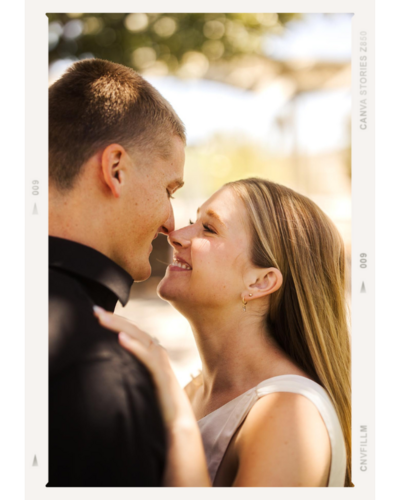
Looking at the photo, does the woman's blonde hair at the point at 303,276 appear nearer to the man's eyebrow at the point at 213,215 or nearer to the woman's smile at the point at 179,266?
the man's eyebrow at the point at 213,215

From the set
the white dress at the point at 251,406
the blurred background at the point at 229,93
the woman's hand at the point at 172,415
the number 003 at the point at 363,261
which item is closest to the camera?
the woman's hand at the point at 172,415

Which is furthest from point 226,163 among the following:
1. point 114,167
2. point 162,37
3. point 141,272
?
point 114,167

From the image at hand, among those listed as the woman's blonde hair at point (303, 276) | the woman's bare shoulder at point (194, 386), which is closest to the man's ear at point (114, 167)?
the woman's blonde hair at point (303, 276)

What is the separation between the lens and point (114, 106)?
1.62 m

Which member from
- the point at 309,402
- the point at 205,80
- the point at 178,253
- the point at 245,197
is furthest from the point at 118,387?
the point at 205,80

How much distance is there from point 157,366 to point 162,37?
3.20 metres

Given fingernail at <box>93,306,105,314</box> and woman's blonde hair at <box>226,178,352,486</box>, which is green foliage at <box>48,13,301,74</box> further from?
fingernail at <box>93,306,105,314</box>

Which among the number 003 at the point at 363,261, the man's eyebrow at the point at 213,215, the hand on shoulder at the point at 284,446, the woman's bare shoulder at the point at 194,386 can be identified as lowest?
the woman's bare shoulder at the point at 194,386

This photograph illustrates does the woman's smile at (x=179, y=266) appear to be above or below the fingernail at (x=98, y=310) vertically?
above

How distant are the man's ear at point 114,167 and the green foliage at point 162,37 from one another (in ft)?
6.70

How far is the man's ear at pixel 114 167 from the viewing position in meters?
1.55

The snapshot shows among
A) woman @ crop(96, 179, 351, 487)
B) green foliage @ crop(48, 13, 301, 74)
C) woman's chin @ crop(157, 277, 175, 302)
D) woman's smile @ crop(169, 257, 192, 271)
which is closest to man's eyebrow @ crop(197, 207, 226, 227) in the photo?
woman @ crop(96, 179, 351, 487)

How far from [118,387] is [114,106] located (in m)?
0.96

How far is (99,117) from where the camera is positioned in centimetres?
159
